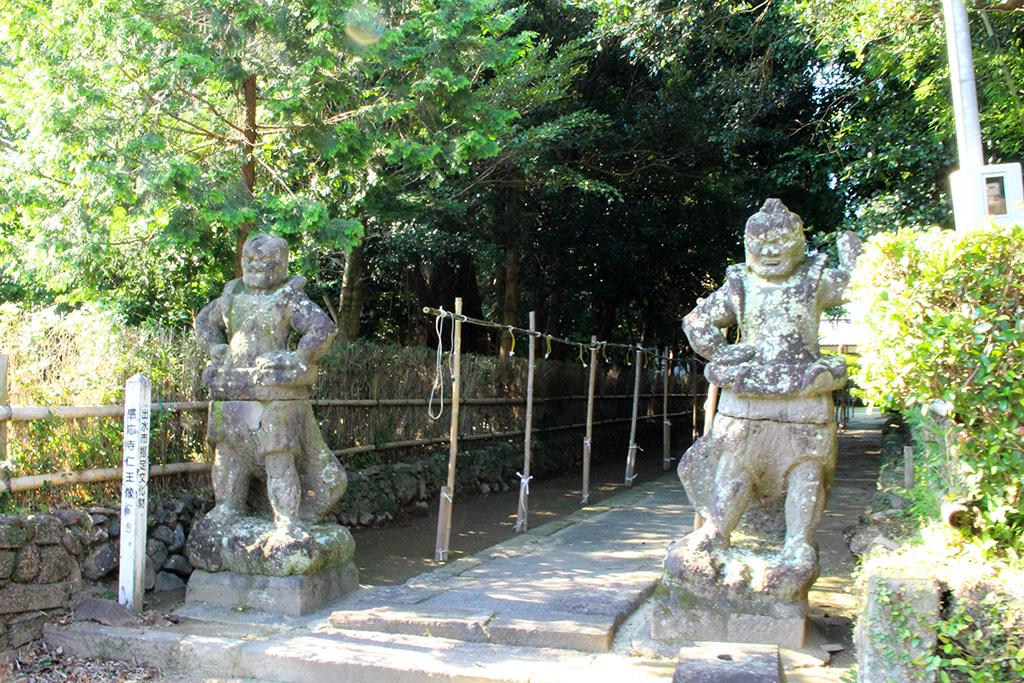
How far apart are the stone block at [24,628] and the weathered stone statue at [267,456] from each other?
951 millimetres

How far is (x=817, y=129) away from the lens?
464 inches

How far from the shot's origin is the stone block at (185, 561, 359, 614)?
593cm

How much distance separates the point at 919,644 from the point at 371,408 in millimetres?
6989

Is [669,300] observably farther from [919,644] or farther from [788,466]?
[919,644]

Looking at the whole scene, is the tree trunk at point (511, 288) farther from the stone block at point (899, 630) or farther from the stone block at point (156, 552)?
the stone block at point (899, 630)

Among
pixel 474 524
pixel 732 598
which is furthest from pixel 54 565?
pixel 474 524

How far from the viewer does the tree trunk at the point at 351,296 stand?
12.0 metres

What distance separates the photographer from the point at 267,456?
246 inches

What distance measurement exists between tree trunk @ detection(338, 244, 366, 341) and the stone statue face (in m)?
7.23

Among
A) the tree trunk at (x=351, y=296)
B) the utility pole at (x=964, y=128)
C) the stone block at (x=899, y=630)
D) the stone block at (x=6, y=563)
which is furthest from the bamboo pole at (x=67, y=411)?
the utility pole at (x=964, y=128)

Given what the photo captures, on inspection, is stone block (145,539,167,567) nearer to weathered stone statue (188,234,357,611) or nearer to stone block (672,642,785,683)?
weathered stone statue (188,234,357,611)

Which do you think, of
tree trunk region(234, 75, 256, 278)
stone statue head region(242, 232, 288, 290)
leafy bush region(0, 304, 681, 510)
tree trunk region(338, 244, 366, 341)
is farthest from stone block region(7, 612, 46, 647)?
tree trunk region(338, 244, 366, 341)

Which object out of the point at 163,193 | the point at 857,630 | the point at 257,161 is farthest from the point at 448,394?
the point at 857,630

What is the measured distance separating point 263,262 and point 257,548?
6.57 feet
